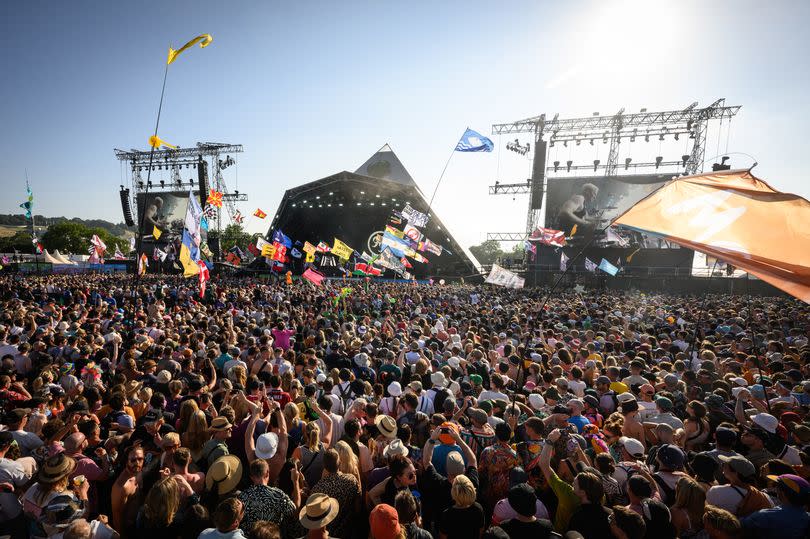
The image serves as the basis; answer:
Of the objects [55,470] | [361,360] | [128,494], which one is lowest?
[361,360]

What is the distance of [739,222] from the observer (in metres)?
2.98

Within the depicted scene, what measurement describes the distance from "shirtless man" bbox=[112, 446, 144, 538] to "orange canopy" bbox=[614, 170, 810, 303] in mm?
4723

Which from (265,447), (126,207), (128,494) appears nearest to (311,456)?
(265,447)

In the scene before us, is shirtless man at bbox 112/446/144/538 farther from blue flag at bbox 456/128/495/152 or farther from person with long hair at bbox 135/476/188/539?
blue flag at bbox 456/128/495/152

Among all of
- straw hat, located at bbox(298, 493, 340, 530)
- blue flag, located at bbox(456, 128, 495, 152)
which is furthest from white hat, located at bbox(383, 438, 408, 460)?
blue flag, located at bbox(456, 128, 495, 152)

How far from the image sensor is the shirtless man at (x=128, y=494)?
9.57 feet

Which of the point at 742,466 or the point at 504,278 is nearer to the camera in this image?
the point at 742,466

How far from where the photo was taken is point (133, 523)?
2.92 m

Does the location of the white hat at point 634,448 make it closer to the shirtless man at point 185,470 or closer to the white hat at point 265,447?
the white hat at point 265,447

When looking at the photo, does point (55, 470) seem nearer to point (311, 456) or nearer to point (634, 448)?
point (311, 456)

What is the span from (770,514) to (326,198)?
123 feet

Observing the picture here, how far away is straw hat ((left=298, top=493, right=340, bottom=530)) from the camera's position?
2463 millimetres

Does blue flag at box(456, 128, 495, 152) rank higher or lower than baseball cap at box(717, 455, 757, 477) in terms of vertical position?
higher

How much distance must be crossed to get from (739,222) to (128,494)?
215 inches
